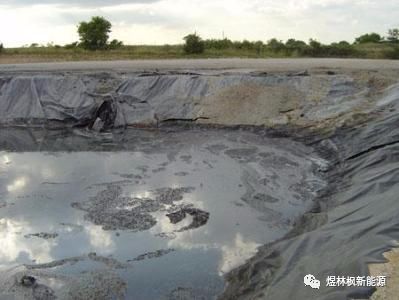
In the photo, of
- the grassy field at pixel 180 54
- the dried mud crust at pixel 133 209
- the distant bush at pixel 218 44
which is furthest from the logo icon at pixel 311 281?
the distant bush at pixel 218 44

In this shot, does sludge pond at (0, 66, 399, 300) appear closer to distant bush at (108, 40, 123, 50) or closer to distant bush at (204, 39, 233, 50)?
distant bush at (108, 40, 123, 50)

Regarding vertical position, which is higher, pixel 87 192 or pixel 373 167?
pixel 373 167

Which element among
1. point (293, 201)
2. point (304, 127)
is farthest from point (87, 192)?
point (304, 127)

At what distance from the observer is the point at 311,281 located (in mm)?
4277

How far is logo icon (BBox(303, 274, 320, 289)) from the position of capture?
416cm

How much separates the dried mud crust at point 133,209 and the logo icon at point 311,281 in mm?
2803

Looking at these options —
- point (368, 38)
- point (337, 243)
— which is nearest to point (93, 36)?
point (368, 38)

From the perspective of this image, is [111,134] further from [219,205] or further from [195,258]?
[195,258]

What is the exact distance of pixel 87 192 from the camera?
340 inches

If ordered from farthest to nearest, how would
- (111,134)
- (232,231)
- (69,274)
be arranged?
(111,134), (232,231), (69,274)

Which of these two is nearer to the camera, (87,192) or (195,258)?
(195,258)

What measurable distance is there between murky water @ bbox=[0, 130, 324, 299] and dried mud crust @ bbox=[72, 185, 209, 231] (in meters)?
0.02

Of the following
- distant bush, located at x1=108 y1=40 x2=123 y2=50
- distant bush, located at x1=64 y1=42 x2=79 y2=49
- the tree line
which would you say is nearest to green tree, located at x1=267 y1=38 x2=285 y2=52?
the tree line

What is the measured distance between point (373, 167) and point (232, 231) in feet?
9.52
